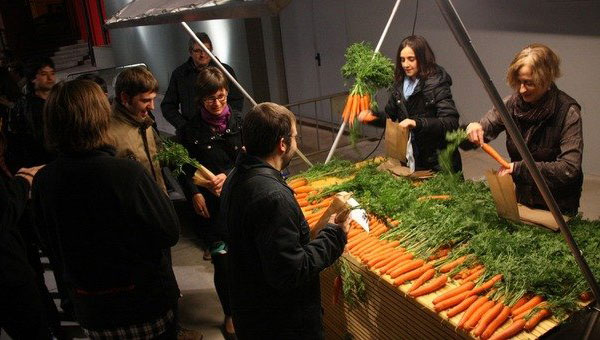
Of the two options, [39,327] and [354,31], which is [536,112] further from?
[354,31]

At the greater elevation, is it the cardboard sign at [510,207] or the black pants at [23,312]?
the cardboard sign at [510,207]

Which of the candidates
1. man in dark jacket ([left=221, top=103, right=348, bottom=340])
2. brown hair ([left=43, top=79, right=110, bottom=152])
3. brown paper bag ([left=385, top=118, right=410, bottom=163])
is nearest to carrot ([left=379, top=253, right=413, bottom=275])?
man in dark jacket ([left=221, top=103, right=348, bottom=340])

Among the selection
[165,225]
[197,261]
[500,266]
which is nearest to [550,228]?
[500,266]

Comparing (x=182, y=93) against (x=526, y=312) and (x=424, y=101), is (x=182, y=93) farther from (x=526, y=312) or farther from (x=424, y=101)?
(x=526, y=312)

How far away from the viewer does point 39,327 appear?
312cm

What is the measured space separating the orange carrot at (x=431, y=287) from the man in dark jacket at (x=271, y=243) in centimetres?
43

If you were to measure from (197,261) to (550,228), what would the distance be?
3.31 metres

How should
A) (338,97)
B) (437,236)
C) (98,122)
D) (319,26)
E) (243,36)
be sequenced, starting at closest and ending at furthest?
(98,122), (437,236), (338,97), (319,26), (243,36)

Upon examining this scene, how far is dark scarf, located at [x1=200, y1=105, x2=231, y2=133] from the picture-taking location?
3521 mm

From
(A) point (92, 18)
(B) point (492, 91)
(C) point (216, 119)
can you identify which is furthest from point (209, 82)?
(A) point (92, 18)

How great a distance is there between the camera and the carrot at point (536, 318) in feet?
6.64

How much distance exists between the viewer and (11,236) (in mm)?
2900

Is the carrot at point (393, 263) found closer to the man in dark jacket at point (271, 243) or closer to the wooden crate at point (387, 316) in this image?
the wooden crate at point (387, 316)

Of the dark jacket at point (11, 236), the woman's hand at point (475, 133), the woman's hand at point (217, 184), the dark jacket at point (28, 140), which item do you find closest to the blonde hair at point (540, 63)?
the woman's hand at point (475, 133)
